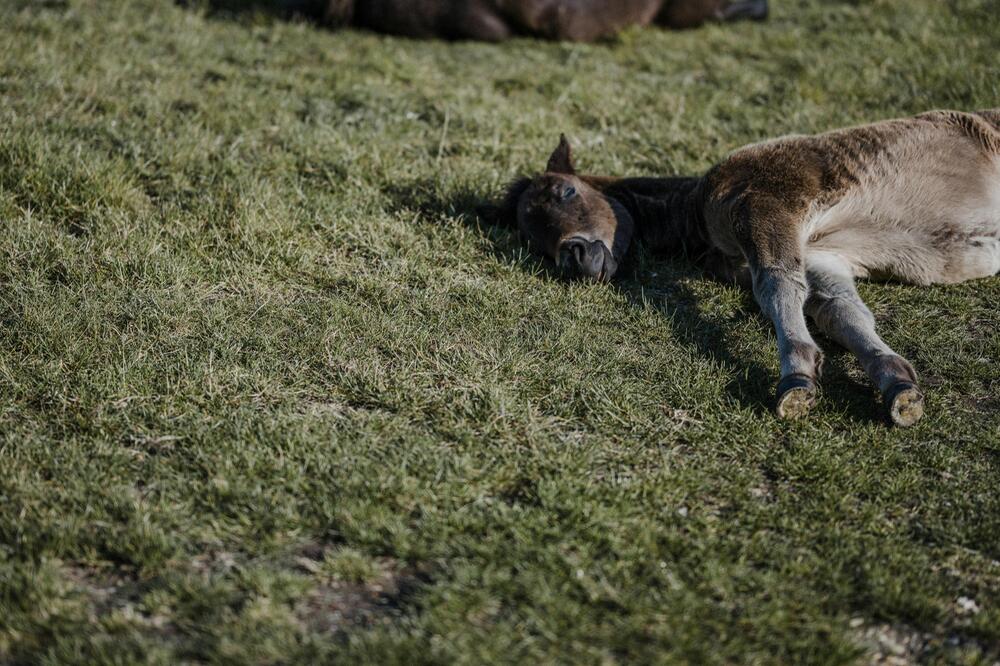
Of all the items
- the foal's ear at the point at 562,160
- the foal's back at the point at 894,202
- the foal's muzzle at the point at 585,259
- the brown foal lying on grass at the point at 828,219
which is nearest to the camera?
the brown foal lying on grass at the point at 828,219

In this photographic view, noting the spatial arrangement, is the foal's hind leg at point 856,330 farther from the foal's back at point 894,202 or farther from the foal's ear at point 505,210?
the foal's ear at point 505,210

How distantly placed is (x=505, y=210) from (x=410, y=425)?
7.73 feet

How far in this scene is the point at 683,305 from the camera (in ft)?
17.0

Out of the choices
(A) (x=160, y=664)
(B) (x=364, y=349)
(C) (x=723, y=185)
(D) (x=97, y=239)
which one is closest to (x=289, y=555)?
(A) (x=160, y=664)

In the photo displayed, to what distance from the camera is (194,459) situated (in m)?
3.69

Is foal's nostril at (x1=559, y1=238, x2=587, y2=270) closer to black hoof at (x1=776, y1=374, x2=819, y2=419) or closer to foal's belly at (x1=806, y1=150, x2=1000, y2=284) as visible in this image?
foal's belly at (x1=806, y1=150, x2=1000, y2=284)

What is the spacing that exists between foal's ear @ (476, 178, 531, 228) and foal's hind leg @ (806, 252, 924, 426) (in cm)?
188

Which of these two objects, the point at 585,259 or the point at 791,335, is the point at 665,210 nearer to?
the point at 585,259

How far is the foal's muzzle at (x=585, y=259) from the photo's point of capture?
529 centimetres

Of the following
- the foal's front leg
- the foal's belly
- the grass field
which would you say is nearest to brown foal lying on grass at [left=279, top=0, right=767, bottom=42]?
the grass field

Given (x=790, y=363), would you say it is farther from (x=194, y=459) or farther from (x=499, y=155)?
(x=499, y=155)

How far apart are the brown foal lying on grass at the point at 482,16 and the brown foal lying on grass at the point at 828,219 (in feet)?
14.1

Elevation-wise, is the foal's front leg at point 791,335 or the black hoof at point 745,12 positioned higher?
the black hoof at point 745,12

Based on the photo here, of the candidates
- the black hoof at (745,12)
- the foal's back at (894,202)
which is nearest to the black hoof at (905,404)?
the foal's back at (894,202)
